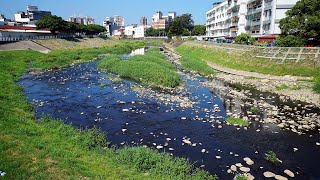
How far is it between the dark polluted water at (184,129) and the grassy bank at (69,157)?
175 cm

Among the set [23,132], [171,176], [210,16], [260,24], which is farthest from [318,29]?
[210,16]

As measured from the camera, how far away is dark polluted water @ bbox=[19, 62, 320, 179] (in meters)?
14.6

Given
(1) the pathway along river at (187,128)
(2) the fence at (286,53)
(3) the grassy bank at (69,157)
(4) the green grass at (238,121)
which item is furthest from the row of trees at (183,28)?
(3) the grassy bank at (69,157)

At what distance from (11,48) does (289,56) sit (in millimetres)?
61290

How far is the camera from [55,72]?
143 ft

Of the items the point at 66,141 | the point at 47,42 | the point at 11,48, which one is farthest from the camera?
the point at 47,42

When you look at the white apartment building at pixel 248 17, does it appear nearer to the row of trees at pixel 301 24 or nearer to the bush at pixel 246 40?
the bush at pixel 246 40

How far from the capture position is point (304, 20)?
43938mm

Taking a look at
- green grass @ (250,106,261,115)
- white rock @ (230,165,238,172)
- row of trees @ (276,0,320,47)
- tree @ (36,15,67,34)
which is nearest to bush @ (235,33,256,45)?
row of trees @ (276,0,320,47)

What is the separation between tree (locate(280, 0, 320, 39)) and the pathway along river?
2048cm

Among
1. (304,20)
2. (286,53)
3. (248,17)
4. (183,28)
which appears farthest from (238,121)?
(183,28)

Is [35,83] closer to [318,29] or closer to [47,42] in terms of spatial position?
[318,29]

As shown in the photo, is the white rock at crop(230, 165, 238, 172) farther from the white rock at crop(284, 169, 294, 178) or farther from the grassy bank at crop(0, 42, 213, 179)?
the white rock at crop(284, 169, 294, 178)

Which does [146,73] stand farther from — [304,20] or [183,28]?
[183,28]
